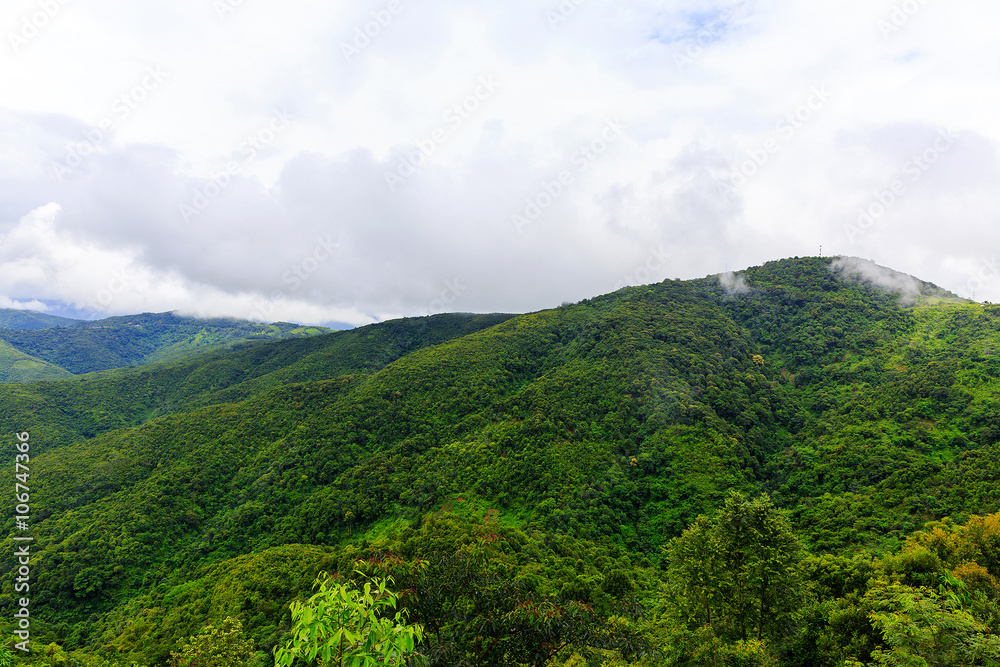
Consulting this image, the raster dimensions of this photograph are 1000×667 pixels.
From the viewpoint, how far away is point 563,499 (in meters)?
56.9

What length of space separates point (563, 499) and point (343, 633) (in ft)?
189

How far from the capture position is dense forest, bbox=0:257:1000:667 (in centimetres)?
1204

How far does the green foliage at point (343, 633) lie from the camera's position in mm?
3980

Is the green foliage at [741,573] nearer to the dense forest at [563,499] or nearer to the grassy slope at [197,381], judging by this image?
the dense forest at [563,499]

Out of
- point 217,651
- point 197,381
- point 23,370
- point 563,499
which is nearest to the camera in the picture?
point 217,651

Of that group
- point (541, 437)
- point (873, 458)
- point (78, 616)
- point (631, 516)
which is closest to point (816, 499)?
point (873, 458)

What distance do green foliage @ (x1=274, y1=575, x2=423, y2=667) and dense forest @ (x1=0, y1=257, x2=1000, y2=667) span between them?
39 millimetres

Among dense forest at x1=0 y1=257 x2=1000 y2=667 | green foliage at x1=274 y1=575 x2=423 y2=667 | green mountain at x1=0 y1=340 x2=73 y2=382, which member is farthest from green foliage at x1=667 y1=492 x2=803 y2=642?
green mountain at x1=0 y1=340 x2=73 y2=382

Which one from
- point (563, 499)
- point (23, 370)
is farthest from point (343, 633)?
point (23, 370)

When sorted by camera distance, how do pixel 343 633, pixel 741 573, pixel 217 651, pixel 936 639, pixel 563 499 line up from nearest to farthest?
pixel 343 633
pixel 936 639
pixel 217 651
pixel 741 573
pixel 563 499

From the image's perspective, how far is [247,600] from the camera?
3956 cm

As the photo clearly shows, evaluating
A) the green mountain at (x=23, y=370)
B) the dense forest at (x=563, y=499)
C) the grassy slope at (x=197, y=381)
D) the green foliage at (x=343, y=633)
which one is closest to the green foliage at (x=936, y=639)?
the dense forest at (x=563, y=499)

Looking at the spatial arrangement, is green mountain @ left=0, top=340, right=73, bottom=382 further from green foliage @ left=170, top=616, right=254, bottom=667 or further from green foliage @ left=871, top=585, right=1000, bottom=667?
green foliage @ left=871, top=585, right=1000, bottom=667

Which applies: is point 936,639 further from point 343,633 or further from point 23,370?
point 23,370
